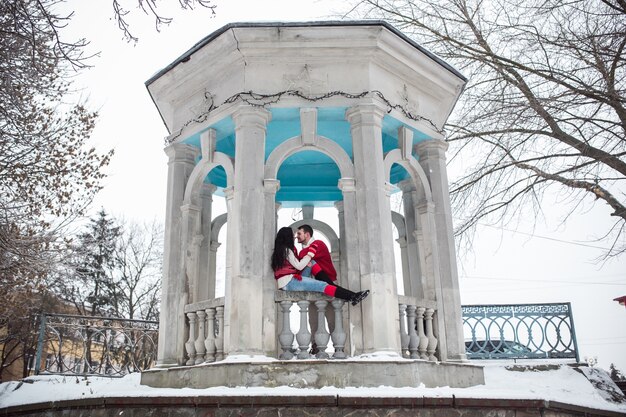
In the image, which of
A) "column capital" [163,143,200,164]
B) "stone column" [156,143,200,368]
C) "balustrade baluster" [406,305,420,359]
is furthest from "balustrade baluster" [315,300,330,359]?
"column capital" [163,143,200,164]

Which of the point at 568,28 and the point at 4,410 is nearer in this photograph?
the point at 4,410

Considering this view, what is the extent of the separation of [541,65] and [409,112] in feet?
15.9

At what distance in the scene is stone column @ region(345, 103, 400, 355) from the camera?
634 cm

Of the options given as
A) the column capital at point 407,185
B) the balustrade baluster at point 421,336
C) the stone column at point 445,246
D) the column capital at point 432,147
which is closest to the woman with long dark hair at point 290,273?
the balustrade baluster at point 421,336

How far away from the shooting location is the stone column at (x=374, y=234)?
6336mm

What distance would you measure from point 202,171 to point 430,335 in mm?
3962

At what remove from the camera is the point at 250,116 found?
23.3 feet

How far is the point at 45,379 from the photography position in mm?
10203

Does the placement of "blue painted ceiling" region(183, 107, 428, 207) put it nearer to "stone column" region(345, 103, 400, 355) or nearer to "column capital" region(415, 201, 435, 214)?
"stone column" region(345, 103, 400, 355)

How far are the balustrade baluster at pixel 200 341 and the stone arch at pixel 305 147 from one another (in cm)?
205

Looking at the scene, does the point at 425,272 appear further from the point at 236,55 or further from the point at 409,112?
A: the point at 236,55

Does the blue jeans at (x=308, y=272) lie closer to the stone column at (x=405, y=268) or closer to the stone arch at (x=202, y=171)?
the stone arch at (x=202, y=171)

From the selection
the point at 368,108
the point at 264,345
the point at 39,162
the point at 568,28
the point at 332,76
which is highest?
the point at 568,28

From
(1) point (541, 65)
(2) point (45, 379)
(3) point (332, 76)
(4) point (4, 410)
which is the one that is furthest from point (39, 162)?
(1) point (541, 65)
